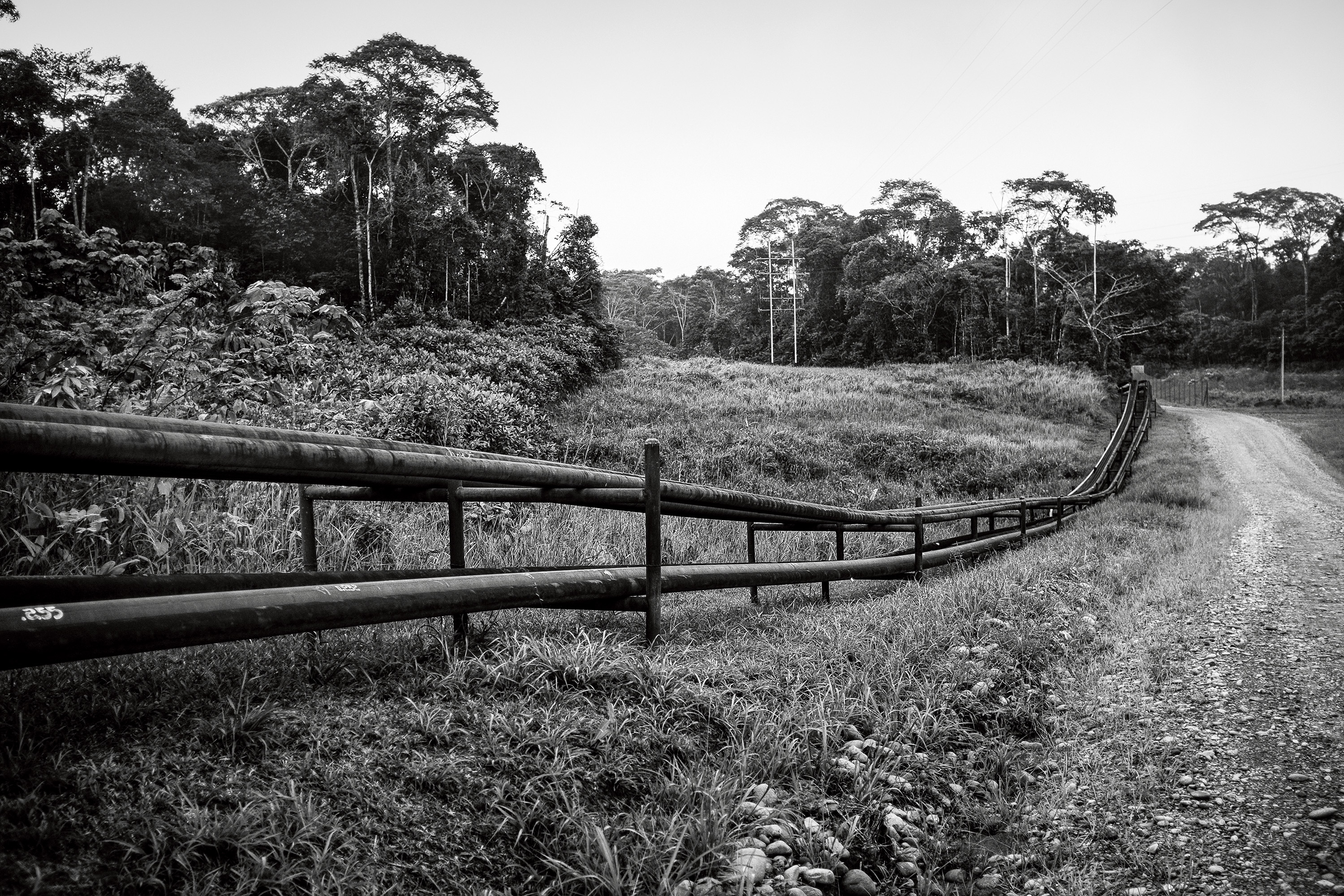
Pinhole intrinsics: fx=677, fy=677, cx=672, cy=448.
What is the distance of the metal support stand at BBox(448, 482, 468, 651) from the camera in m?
2.98

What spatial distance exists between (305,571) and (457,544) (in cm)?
64

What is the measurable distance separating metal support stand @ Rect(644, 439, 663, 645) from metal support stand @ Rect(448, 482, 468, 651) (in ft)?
2.99

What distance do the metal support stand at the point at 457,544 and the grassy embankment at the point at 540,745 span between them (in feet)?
0.35

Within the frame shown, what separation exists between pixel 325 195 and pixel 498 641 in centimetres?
4395

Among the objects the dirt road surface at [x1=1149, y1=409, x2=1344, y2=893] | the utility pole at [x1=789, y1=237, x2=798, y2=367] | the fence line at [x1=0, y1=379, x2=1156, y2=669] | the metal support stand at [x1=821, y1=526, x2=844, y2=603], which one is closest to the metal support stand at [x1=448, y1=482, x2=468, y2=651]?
the fence line at [x1=0, y1=379, x2=1156, y2=669]

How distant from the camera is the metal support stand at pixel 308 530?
3.49m

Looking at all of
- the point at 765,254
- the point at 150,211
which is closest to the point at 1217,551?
the point at 150,211

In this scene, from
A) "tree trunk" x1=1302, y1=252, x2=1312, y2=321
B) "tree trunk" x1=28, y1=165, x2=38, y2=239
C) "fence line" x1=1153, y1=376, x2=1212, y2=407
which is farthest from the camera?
"tree trunk" x1=1302, y1=252, x2=1312, y2=321

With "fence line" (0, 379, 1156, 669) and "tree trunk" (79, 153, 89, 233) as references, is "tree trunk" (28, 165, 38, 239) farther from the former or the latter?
"fence line" (0, 379, 1156, 669)

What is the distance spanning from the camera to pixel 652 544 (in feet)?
11.4

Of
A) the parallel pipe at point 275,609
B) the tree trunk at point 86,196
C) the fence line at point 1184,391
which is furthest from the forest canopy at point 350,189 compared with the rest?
the fence line at point 1184,391

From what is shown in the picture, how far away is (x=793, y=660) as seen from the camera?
3.74m

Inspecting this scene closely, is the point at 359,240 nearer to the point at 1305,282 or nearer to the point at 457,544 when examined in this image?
the point at 457,544

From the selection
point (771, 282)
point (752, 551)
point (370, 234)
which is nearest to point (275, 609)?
point (752, 551)
